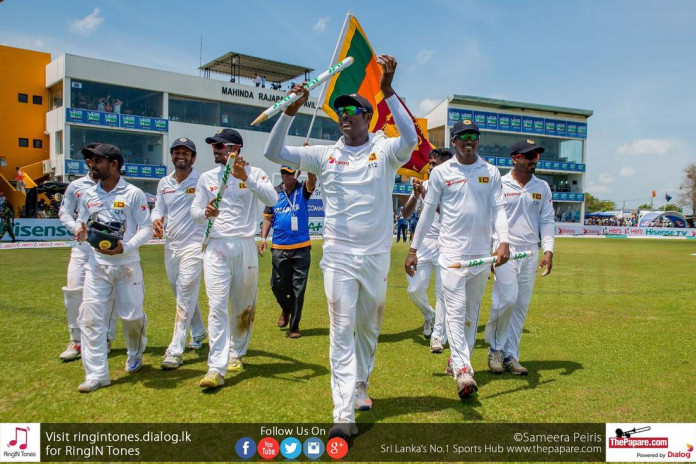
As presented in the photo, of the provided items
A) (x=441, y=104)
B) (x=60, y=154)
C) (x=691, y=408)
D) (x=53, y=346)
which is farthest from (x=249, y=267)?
(x=441, y=104)

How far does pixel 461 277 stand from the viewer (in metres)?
4.82

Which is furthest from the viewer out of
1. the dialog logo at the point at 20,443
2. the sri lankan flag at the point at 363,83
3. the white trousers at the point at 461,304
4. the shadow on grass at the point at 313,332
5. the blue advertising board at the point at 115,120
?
the blue advertising board at the point at 115,120

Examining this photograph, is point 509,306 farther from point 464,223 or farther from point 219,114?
point 219,114

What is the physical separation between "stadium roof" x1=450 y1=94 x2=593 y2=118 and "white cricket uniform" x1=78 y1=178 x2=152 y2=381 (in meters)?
55.7

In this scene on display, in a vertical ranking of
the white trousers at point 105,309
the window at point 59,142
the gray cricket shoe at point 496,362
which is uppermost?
the window at point 59,142

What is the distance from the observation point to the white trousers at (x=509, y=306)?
5375 mm

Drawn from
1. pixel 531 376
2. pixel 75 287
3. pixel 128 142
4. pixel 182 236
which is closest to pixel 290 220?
pixel 182 236

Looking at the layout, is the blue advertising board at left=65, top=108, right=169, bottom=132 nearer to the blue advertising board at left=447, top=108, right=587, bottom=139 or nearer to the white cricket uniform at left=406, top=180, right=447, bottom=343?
the blue advertising board at left=447, top=108, right=587, bottom=139

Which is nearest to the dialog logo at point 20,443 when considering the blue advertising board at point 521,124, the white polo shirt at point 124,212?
the white polo shirt at point 124,212

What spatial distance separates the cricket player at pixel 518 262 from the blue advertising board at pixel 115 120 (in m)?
37.3

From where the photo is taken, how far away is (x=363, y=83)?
8.06 m

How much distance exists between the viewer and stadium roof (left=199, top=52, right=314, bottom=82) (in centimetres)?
4203

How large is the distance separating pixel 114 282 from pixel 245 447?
7.87ft

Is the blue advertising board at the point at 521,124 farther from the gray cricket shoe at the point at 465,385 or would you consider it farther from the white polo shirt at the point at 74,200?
the gray cricket shoe at the point at 465,385
